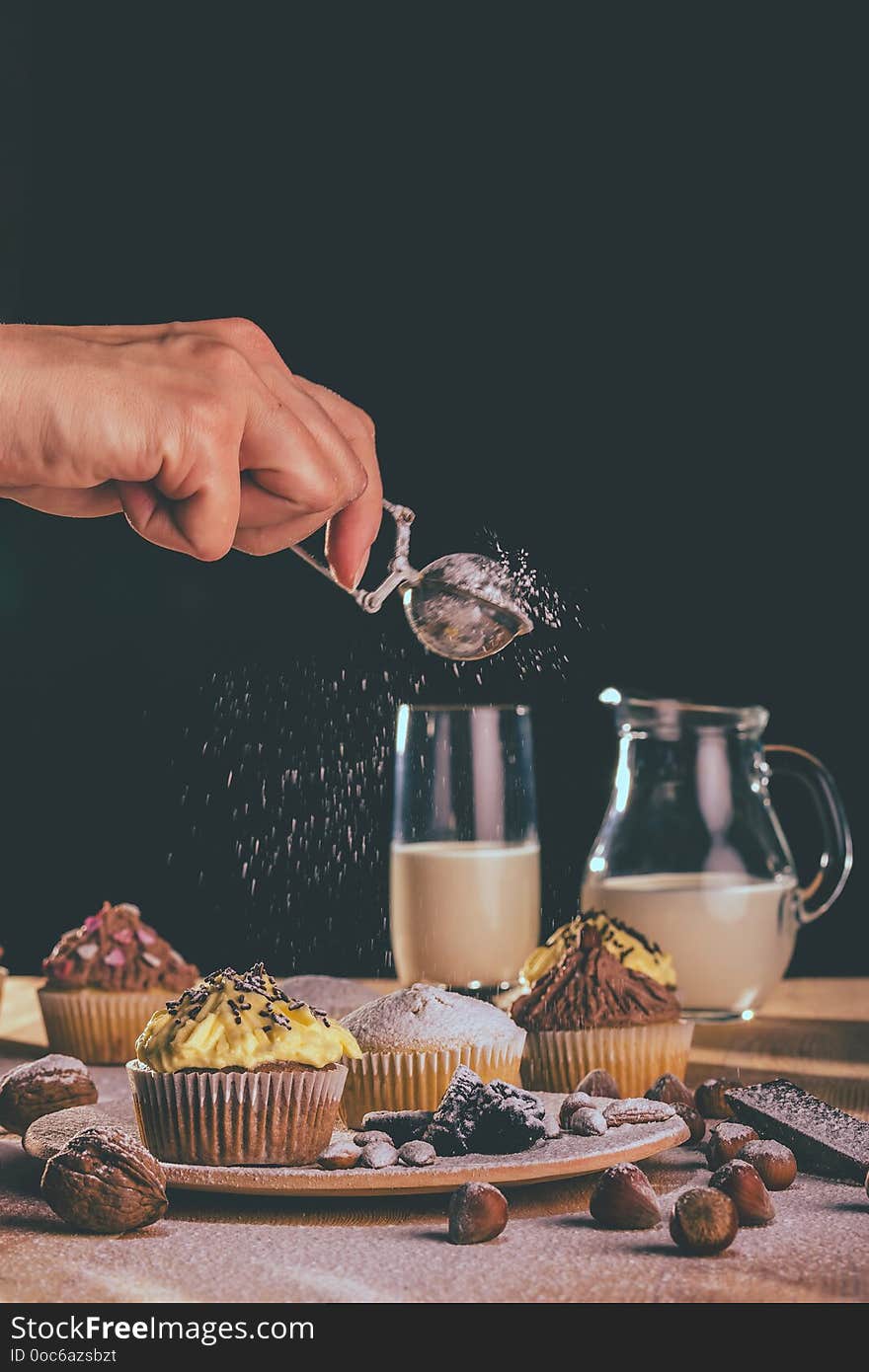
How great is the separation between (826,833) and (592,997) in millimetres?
734

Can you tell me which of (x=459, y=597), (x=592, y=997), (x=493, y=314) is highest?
(x=493, y=314)

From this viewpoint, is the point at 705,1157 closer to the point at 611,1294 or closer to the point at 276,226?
the point at 611,1294

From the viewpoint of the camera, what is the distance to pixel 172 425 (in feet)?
4.66

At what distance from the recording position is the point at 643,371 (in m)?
3.41

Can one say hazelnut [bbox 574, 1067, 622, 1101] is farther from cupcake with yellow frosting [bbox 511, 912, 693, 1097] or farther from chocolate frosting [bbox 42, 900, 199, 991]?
chocolate frosting [bbox 42, 900, 199, 991]

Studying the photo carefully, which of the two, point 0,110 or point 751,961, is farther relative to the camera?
point 0,110

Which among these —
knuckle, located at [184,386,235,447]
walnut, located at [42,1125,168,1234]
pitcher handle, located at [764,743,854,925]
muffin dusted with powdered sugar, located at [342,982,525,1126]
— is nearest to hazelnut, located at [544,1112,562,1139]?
muffin dusted with powdered sugar, located at [342,982,525,1126]

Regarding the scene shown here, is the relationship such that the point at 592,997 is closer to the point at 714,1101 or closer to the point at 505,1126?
the point at 714,1101

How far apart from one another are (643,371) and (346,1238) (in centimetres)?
244

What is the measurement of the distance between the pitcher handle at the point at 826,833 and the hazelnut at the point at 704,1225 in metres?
1.23

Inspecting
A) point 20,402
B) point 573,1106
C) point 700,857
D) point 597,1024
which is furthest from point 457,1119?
point 700,857

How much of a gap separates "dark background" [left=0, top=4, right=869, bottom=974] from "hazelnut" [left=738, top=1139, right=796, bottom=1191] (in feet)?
5.85

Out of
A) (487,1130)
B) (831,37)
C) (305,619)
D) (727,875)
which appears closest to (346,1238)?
(487,1130)

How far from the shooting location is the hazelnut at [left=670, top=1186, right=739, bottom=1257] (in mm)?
1216
